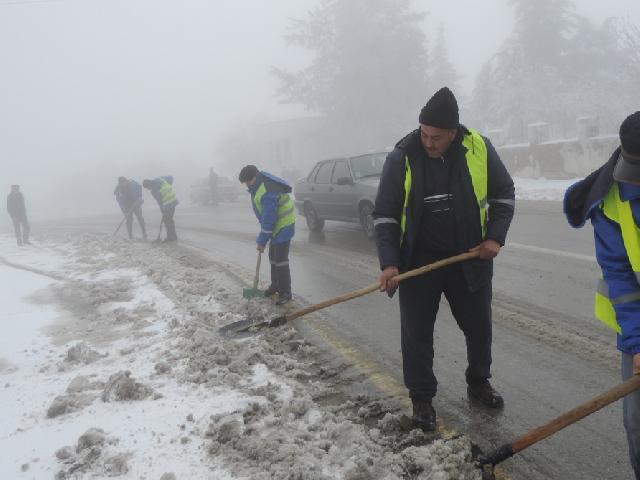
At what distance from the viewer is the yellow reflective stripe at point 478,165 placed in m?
3.21

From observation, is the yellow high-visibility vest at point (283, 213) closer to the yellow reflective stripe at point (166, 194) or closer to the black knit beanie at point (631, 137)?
the black knit beanie at point (631, 137)

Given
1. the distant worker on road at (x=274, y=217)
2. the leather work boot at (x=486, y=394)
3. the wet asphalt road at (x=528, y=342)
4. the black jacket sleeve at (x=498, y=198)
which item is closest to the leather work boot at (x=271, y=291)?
the distant worker on road at (x=274, y=217)

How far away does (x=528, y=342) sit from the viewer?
465cm

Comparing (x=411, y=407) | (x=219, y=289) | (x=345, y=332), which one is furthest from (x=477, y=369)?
(x=219, y=289)

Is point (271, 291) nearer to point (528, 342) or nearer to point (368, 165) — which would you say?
point (528, 342)

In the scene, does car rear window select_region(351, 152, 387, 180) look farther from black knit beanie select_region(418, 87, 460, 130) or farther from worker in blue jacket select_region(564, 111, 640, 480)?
worker in blue jacket select_region(564, 111, 640, 480)

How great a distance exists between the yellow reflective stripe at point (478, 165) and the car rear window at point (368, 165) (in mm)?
7260

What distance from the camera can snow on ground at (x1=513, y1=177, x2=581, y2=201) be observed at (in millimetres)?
14813

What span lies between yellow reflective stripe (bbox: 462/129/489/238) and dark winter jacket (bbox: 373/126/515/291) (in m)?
→ 0.03

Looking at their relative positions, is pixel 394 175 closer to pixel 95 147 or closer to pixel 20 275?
pixel 20 275

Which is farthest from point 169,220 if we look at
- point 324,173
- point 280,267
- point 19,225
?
point 19,225

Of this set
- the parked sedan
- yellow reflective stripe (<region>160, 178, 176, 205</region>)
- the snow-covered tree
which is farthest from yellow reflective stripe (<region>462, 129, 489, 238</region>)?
the snow-covered tree

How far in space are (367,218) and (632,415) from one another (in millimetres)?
8036

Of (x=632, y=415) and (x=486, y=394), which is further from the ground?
(x=632, y=415)
